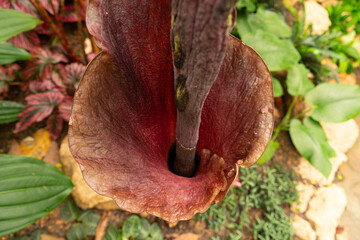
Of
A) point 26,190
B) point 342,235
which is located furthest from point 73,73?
point 342,235

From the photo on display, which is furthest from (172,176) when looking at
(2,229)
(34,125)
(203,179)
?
(34,125)

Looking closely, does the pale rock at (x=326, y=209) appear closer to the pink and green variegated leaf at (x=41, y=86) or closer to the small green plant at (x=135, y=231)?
the small green plant at (x=135, y=231)

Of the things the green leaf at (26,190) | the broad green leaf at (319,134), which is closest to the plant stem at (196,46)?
the green leaf at (26,190)

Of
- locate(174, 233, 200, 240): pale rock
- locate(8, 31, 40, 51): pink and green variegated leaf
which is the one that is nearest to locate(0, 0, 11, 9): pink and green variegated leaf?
locate(8, 31, 40, 51): pink and green variegated leaf

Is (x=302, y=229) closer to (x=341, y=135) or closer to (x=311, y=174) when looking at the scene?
(x=311, y=174)

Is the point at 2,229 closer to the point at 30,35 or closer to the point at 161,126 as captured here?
the point at 161,126
